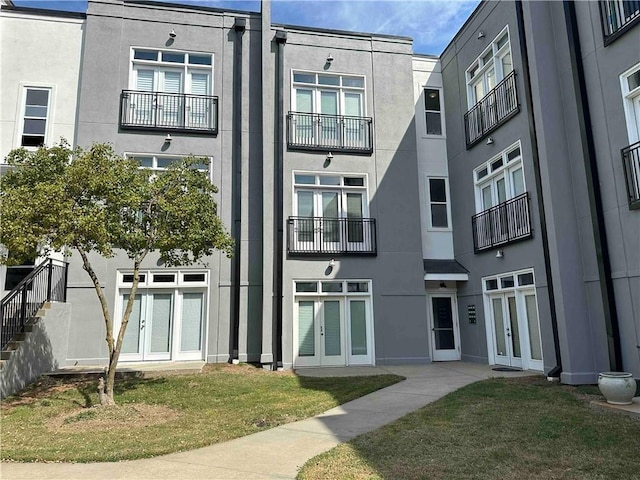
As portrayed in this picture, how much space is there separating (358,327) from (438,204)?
16.8 feet

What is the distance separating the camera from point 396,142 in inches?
583

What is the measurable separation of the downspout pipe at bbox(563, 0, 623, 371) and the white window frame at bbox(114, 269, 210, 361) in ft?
32.4

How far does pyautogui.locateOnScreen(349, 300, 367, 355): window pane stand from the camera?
13.6 meters

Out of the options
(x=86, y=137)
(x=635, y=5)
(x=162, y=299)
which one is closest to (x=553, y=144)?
(x=635, y=5)

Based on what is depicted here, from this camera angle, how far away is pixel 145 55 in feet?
45.9

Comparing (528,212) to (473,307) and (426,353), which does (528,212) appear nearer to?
(473,307)

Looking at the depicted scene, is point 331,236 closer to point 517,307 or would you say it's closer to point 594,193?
point 517,307

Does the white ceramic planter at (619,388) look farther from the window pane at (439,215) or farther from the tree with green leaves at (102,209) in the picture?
the window pane at (439,215)

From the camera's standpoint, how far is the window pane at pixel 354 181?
1441 cm

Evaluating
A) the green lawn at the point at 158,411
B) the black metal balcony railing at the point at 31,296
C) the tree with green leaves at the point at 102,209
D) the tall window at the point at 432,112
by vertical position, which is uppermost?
the tall window at the point at 432,112

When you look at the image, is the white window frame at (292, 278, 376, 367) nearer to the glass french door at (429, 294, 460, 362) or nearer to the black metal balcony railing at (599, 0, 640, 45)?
the glass french door at (429, 294, 460, 362)

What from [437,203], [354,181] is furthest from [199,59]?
[437,203]

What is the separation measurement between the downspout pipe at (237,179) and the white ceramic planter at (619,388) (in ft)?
29.1

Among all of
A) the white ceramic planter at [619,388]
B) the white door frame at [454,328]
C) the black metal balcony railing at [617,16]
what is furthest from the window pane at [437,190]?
the white ceramic planter at [619,388]
